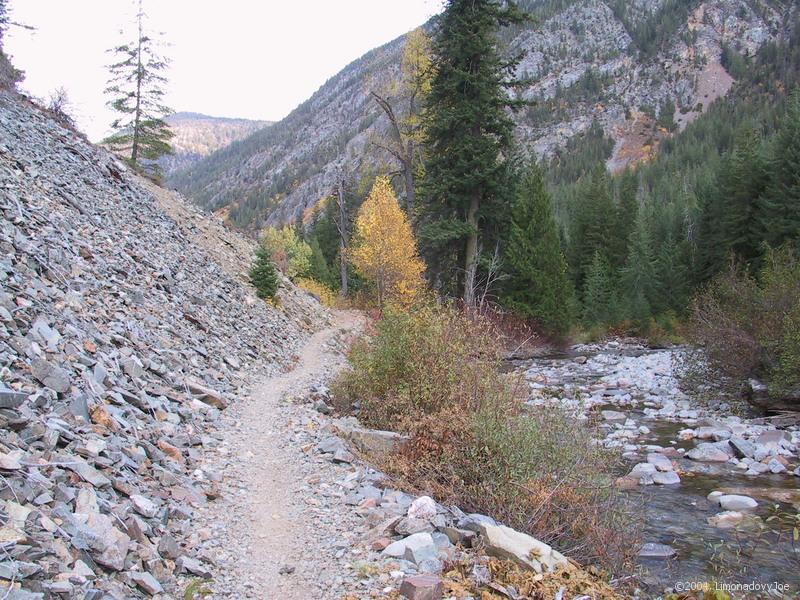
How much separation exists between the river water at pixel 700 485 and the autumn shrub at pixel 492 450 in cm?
81

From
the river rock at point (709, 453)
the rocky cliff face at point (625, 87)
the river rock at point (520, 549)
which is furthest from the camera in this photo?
the rocky cliff face at point (625, 87)

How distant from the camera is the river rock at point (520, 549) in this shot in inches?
179

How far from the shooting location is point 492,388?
7.25 m

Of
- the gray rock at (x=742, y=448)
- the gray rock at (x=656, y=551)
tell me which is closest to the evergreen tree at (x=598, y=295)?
the gray rock at (x=742, y=448)

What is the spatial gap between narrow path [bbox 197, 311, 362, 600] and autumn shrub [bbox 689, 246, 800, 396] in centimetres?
1152

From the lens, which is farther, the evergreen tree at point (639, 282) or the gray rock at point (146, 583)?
the evergreen tree at point (639, 282)

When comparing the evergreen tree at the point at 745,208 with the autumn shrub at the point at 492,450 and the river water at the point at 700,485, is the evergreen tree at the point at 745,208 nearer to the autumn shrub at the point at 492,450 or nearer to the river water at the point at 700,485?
the river water at the point at 700,485

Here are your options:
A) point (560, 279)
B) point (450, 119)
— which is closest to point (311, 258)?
point (560, 279)

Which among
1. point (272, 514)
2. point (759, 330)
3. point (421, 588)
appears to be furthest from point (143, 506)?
point (759, 330)

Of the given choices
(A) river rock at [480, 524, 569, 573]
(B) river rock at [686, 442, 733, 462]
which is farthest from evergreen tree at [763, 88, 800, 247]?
(A) river rock at [480, 524, 569, 573]

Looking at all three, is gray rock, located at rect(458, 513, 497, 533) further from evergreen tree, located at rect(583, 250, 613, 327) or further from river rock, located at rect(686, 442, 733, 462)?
evergreen tree, located at rect(583, 250, 613, 327)

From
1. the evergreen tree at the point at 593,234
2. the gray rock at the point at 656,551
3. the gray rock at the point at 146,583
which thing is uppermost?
the evergreen tree at the point at 593,234

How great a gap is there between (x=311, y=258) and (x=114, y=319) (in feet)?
158

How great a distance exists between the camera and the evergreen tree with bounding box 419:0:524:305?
792 inches
